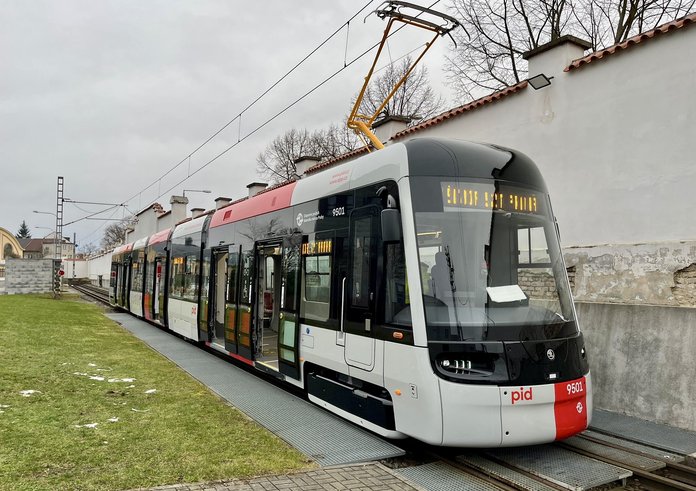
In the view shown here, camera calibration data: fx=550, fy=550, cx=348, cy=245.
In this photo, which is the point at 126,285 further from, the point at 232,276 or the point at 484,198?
the point at 484,198

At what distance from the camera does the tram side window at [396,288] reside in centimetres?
536

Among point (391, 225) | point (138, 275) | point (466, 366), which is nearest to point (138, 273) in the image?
point (138, 275)

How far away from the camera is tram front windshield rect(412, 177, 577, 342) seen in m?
5.07

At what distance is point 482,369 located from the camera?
195 inches

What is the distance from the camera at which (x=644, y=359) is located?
22.8 feet

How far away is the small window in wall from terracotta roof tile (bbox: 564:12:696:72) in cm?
529

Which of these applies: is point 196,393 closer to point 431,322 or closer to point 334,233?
point 334,233

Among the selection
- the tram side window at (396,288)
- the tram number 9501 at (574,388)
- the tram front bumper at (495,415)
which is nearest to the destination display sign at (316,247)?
the tram side window at (396,288)

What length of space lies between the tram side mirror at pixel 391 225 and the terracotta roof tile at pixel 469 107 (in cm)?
579

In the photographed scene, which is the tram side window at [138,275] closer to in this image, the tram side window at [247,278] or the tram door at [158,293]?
the tram door at [158,293]

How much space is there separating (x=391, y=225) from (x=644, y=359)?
13.2ft

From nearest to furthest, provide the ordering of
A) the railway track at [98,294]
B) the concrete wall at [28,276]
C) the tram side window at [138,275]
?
the tram side window at [138,275], the concrete wall at [28,276], the railway track at [98,294]

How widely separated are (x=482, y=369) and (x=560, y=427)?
92cm

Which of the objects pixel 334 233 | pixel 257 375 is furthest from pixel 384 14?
pixel 257 375
